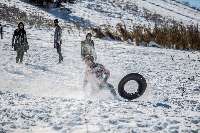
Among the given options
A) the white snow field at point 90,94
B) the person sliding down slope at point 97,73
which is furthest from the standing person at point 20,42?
the person sliding down slope at point 97,73

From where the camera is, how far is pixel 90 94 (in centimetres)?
1130

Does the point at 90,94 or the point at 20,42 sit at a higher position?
the point at 20,42

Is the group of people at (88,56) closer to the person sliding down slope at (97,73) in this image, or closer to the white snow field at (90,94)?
the person sliding down slope at (97,73)

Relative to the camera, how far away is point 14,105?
8617mm

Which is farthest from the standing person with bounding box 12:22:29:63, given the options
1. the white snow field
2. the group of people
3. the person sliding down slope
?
the person sliding down slope

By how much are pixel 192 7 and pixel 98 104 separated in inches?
2359

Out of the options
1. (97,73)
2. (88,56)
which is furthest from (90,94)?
(88,56)

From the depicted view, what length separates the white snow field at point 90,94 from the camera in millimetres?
7293

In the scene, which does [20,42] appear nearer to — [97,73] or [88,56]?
[88,56]

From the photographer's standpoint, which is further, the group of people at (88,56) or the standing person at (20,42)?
the standing person at (20,42)

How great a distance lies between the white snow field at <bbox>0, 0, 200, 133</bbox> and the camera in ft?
23.9

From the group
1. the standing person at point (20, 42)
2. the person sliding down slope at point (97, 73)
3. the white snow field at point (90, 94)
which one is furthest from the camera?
the standing person at point (20, 42)

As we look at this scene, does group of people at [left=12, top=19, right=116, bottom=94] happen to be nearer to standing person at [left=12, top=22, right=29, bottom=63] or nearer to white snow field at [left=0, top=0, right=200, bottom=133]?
standing person at [left=12, top=22, right=29, bottom=63]

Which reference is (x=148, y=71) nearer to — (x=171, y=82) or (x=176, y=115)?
(x=171, y=82)
